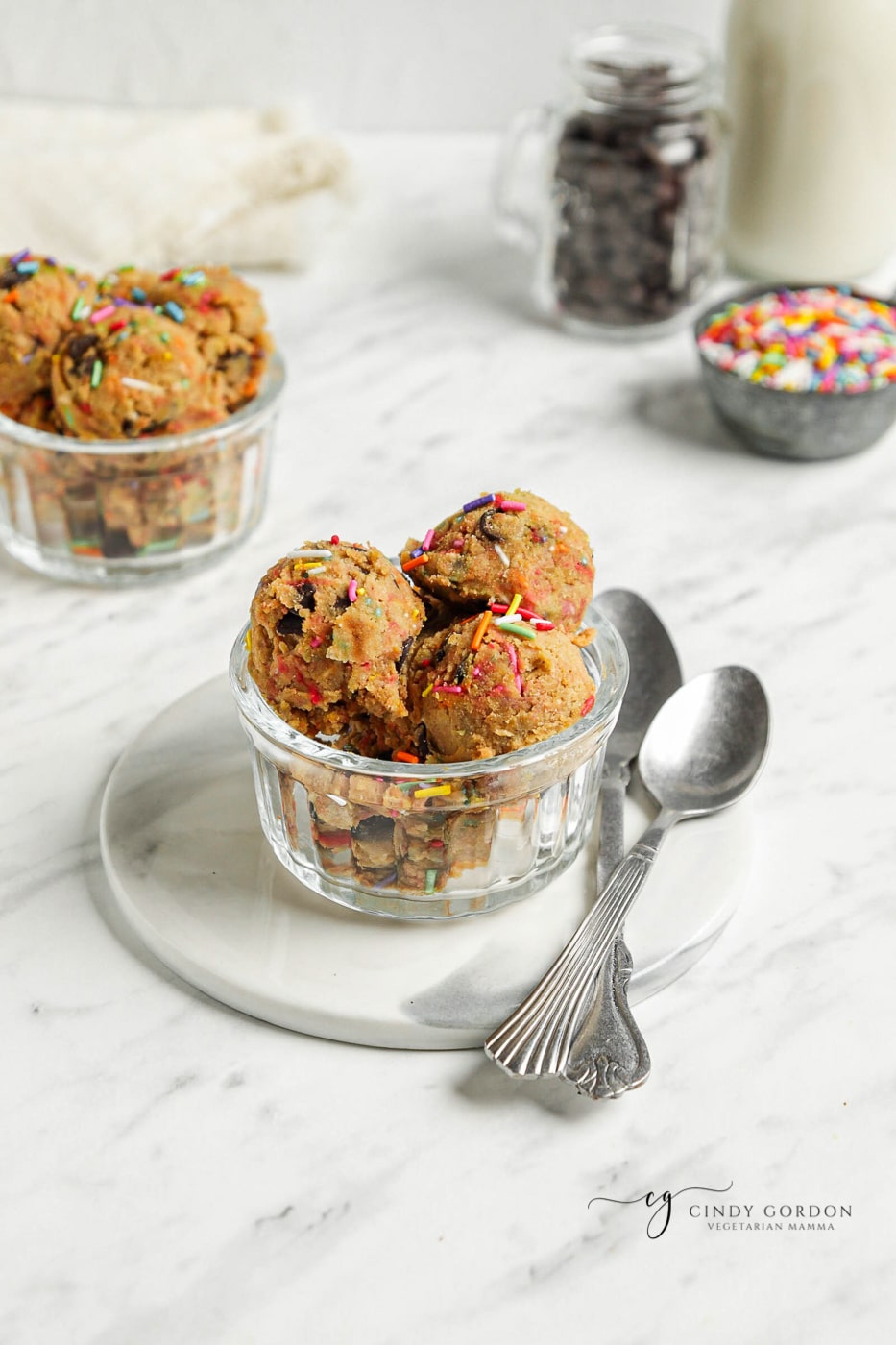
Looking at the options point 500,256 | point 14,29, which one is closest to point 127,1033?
point 500,256

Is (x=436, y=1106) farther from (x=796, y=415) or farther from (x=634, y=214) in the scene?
(x=634, y=214)

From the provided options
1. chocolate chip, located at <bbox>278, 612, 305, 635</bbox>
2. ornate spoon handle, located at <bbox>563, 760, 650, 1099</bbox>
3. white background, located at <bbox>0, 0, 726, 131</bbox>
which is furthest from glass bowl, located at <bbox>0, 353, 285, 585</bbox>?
white background, located at <bbox>0, 0, 726, 131</bbox>

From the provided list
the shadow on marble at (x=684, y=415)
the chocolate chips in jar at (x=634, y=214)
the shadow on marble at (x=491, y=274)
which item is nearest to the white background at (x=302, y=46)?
the shadow on marble at (x=491, y=274)

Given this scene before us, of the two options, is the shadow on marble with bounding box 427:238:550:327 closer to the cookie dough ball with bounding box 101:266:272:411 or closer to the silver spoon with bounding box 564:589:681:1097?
the cookie dough ball with bounding box 101:266:272:411

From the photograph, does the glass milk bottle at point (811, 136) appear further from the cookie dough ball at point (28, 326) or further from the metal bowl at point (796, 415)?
the cookie dough ball at point (28, 326)

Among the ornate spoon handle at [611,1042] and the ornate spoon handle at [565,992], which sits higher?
the ornate spoon handle at [611,1042]

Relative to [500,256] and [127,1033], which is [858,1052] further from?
[500,256]

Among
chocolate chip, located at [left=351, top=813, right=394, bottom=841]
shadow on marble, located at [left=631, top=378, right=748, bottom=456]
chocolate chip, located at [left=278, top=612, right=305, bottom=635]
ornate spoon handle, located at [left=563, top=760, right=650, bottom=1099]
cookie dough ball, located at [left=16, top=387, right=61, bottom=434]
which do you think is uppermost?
chocolate chip, located at [left=278, top=612, right=305, bottom=635]

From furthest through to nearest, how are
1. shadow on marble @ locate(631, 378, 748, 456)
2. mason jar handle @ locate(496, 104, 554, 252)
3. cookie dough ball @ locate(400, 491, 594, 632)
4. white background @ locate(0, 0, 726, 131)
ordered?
→ white background @ locate(0, 0, 726, 131), mason jar handle @ locate(496, 104, 554, 252), shadow on marble @ locate(631, 378, 748, 456), cookie dough ball @ locate(400, 491, 594, 632)
